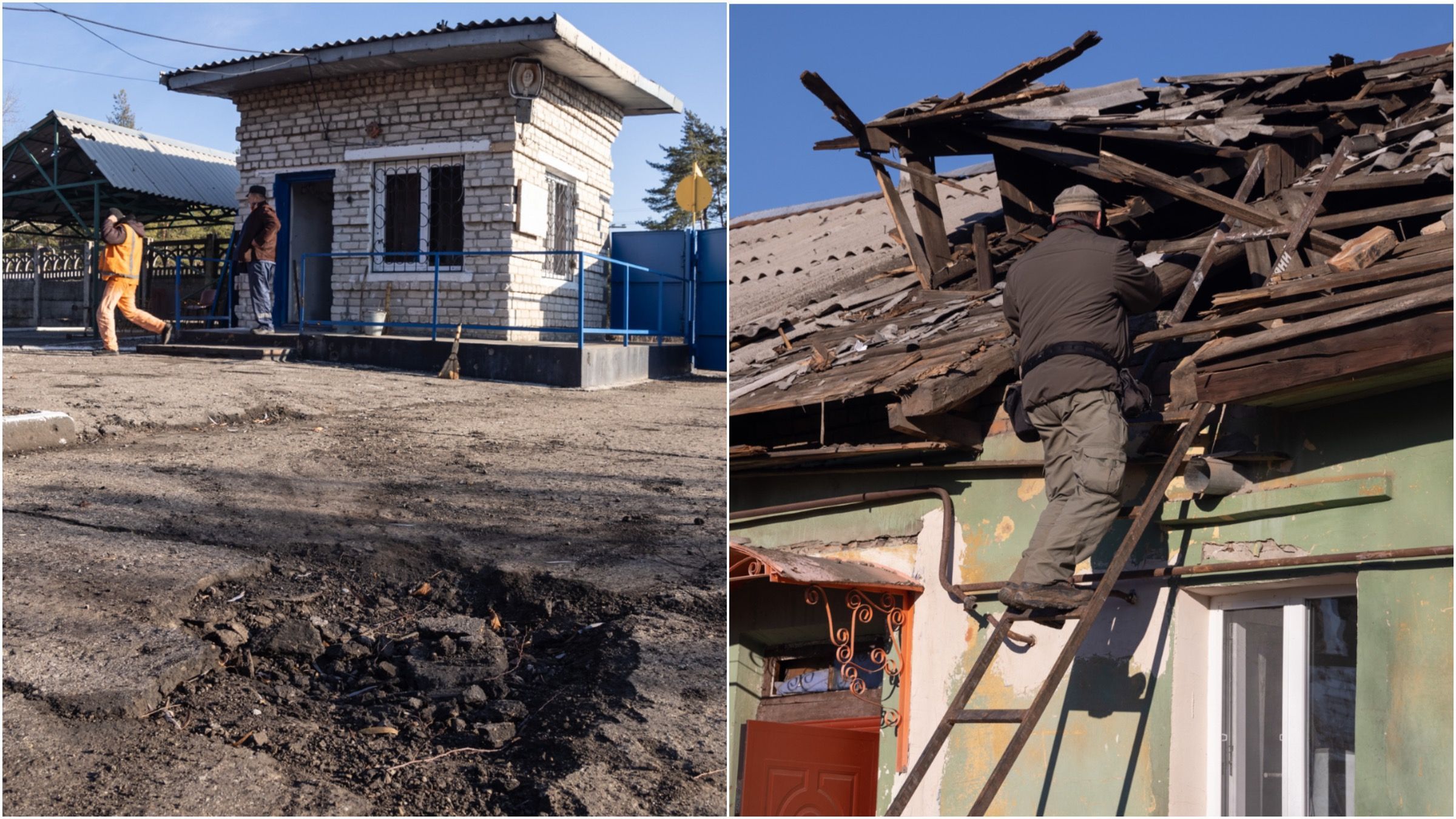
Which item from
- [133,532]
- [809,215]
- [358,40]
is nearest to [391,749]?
[133,532]

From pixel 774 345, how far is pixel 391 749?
3.97 m

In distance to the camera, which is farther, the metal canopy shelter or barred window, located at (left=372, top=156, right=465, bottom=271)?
the metal canopy shelter

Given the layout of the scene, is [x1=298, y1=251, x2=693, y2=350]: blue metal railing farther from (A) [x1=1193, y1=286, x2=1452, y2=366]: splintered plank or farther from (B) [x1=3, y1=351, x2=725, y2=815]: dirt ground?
(A) [x1=1193, y1=286, x2=1452, y2=366]: splintered plank

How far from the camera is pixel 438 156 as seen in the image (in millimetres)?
14453

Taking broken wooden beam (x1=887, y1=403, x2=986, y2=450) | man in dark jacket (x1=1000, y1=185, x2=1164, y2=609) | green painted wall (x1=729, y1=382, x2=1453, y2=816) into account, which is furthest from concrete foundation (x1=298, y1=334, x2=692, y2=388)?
man in dark jacket (x1=1000, y1=185, x2=1164, y2=609)

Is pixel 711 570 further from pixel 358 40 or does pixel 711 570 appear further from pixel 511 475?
pixel 358 40

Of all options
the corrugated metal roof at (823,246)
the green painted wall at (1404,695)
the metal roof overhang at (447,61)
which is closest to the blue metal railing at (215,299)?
the metal roof overhang at (447,61)

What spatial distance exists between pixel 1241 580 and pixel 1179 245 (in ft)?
5.83

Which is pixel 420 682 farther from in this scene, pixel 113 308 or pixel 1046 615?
pixel 113 308

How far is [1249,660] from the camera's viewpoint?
4.41 metres

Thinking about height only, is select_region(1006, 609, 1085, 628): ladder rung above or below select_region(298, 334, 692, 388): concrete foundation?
Answer: below

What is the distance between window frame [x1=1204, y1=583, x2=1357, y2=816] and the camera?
163 inches

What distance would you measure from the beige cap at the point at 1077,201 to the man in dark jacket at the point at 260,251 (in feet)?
37.8

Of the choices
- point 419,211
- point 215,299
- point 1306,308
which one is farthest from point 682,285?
point 1306,308
